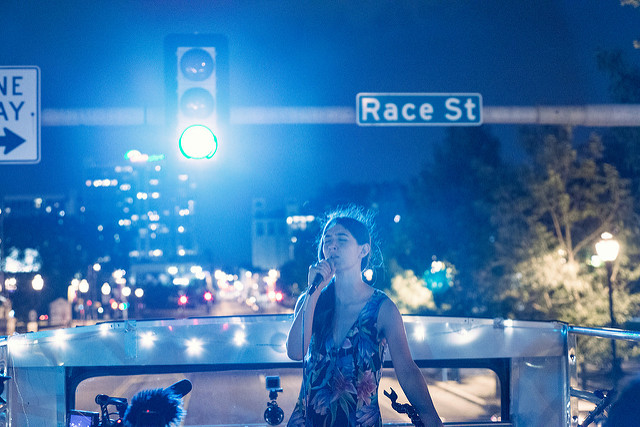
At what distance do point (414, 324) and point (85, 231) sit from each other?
57.1m

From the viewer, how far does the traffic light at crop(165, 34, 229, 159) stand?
5.79 metres

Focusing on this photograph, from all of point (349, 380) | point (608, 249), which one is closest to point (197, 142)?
point (349, 380)

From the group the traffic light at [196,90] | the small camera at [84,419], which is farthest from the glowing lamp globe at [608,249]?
the small camera at [84,419]

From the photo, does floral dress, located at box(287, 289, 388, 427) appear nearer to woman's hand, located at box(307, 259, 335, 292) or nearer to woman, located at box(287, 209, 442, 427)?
woman, located at box(287, 209, 442, 427)

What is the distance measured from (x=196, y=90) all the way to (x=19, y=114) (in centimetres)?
178

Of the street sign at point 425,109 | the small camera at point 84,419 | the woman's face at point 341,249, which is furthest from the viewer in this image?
the street sign at point 425,109

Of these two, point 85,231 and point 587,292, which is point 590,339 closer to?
point 587,292

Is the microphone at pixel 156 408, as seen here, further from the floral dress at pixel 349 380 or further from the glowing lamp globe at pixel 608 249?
the glowing lamp globe at pixel 608 249

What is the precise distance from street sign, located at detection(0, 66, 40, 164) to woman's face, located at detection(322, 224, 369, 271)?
13.3ft

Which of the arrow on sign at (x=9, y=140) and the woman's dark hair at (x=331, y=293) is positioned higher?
the arrow on sign at (x=9, y=140)

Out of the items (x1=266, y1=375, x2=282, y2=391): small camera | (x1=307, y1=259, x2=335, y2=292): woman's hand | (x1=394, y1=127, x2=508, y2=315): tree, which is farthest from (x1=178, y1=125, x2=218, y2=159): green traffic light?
(x1=394, y1=127, x2=508, y2=315): tree

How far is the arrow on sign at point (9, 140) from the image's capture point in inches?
249

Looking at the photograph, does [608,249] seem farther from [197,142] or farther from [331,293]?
[331,293]

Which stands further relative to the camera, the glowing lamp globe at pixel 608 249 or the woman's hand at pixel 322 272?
the glowing lamp globe at pixel 608 249
